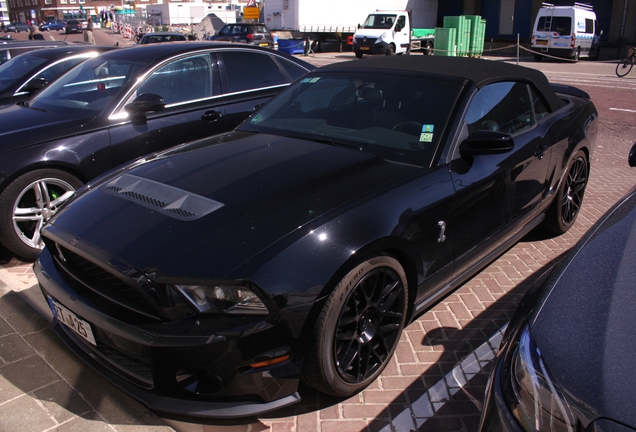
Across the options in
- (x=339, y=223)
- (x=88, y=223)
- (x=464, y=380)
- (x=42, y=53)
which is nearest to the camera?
(x=339, y=223)

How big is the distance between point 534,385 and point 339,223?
1.13 meters

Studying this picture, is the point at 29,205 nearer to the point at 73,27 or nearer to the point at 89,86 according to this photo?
the point at 89,86

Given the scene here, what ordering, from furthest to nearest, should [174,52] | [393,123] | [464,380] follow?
[174,52] → [393,123] → [464,380]

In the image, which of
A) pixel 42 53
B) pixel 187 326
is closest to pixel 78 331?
pixel 187 326

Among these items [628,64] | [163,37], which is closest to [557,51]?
[628,64]

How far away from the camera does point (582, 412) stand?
4.91 ft

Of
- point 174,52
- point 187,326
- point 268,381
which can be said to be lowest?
point 268,381

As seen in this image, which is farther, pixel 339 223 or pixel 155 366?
pixel 339 223

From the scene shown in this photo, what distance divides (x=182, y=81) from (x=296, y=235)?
3268mm

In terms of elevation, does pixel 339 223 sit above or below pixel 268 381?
above

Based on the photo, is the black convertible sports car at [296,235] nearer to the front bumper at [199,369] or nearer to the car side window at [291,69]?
the front bumper at [199,369]

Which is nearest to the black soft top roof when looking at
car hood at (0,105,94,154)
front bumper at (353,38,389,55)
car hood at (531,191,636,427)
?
car hood at (531,191,636,427)

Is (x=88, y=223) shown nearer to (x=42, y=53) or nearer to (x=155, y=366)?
(x=155, y=366)

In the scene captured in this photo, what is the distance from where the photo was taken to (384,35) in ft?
88.1
